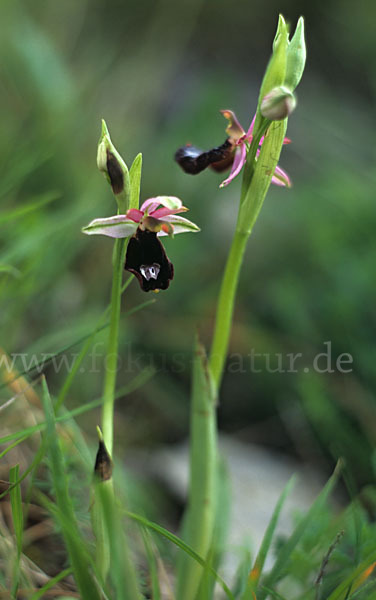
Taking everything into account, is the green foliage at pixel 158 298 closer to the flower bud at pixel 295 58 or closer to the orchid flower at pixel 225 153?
the orchid flower at pixel 225 153

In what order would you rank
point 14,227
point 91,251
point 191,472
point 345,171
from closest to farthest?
point 191,472
point 14,227
point 91,251
point 345,171

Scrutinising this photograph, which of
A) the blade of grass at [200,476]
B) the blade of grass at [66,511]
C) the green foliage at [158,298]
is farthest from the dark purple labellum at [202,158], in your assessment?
the blade of grass at [66,511]

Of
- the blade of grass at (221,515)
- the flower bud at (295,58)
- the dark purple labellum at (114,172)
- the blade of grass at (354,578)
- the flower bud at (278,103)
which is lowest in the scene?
the blade of grass at (221,515)

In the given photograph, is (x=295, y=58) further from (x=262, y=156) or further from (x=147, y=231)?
(x=147, y=231)

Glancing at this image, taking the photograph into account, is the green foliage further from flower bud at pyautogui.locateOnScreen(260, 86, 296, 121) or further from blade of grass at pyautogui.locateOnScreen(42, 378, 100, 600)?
flower bud at pyautogui.locateOnScreen(260, 86, 296, 121)

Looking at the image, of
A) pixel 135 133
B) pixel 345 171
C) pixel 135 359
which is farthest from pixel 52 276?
pixel 345 171

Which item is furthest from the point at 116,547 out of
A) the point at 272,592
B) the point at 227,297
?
the point at 227,297

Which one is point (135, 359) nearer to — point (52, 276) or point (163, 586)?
point (52, 276)
